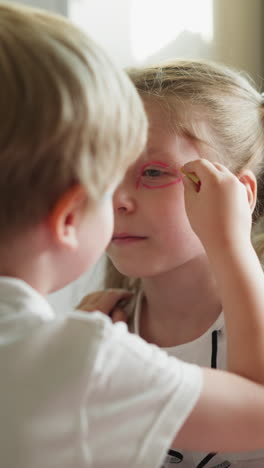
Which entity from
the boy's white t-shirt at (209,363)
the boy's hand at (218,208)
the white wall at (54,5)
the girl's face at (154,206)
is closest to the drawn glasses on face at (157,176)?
the girl's face at (154,206)

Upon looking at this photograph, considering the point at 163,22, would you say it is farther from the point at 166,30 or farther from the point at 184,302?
the point at 184,302

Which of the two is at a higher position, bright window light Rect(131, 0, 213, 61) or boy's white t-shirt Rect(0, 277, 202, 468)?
bright window light Rect(131, 0, 213, 61)

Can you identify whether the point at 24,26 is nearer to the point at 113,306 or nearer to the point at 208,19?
the point at 113,306

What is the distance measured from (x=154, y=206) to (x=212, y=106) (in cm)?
20

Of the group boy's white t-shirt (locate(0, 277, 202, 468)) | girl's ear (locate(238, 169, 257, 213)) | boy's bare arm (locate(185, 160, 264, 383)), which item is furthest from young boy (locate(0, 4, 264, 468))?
girl's ear (locate(238, 169, 257, 213))

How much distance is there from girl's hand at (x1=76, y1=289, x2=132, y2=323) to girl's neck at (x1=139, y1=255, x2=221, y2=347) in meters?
0.07

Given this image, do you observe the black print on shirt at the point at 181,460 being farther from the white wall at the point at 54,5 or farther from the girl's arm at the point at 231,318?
the white wall at the point at 54,5

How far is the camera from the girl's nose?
108 cm

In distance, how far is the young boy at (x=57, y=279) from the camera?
61 centimetres

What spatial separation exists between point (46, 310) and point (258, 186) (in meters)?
0.67

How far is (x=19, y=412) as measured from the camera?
618mm

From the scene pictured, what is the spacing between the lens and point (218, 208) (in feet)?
2.94

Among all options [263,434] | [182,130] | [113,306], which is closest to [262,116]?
[182,130]

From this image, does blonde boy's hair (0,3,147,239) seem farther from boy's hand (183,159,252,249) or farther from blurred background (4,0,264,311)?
blurred background (4,0,264,311)
